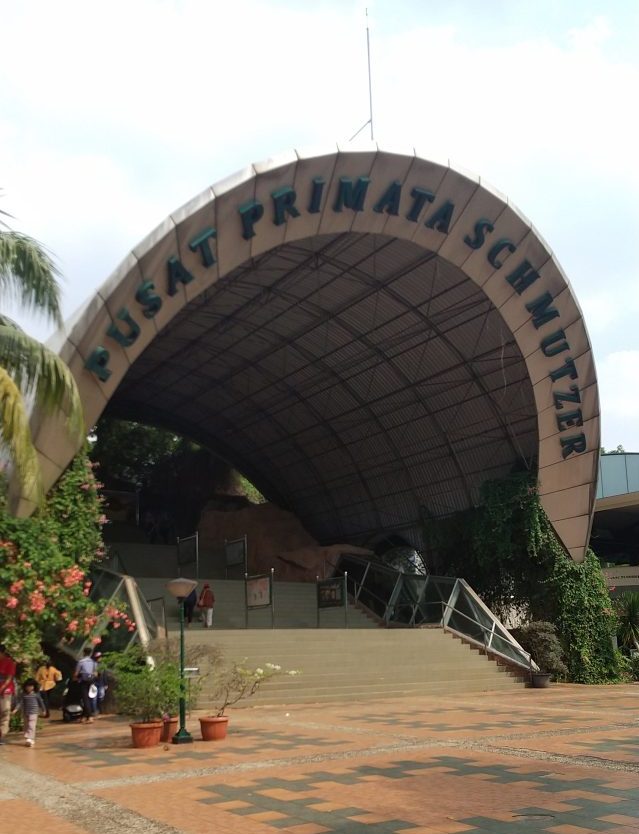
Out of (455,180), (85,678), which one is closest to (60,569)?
(85,678)

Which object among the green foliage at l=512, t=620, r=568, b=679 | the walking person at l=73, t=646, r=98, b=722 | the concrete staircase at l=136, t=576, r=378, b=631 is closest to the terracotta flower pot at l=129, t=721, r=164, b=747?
the walking person at l=73, t=646, r=98, b=722

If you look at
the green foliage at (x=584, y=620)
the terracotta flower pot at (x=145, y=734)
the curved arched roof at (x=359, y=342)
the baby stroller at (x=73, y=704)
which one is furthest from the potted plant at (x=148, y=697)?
the green foliage at (x=584, y=620)

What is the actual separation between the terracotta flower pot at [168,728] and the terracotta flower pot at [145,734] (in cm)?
28

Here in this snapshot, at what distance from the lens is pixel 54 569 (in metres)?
16.0

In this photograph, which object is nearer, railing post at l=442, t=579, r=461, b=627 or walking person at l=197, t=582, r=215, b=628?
walking person at l=197, t=582, r=215, b=628

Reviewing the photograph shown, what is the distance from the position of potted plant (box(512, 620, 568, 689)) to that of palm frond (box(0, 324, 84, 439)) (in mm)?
15951

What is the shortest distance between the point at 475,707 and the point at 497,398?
14.1 metres

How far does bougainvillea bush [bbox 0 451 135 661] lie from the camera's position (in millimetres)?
15172

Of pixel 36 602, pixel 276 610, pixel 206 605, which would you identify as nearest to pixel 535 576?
pixel 276 610

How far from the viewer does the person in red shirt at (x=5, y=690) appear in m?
13.3

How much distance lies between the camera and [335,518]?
127 ft

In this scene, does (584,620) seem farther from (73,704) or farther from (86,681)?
(73,704)

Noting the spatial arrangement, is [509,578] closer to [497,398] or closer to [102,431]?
[497,398]

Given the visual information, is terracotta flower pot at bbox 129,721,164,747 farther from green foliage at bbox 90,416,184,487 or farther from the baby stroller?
green foliage at bbox 90,416,184,487
